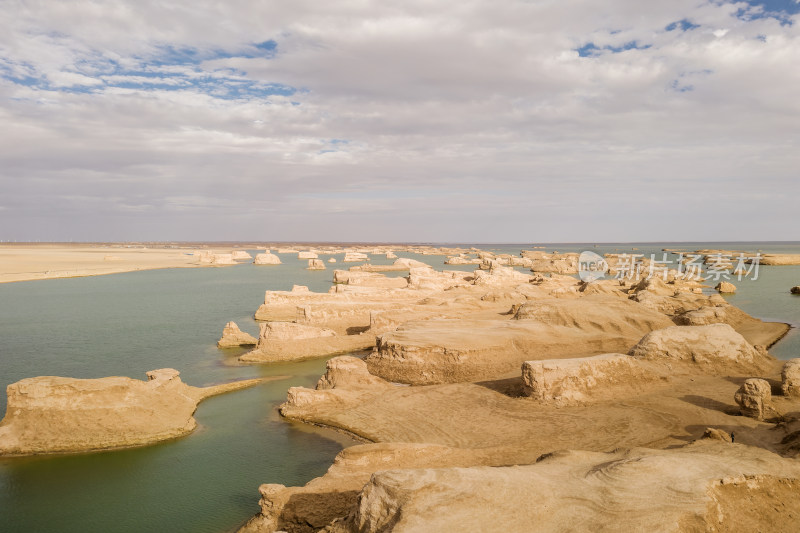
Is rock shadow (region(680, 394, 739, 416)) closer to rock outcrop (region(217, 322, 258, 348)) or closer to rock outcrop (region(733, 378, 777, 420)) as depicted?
rock outcrop (region(733, 378, 777, 420))

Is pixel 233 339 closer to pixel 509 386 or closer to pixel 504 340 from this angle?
pixel 504 340

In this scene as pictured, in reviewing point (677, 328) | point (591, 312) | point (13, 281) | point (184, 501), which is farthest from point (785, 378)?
point (13, 281)

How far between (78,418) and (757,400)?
66.0ft

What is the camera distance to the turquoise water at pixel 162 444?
37.0ft

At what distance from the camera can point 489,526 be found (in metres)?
6.71

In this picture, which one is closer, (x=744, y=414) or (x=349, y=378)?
(x=744, y=414)

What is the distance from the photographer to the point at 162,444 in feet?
48.1

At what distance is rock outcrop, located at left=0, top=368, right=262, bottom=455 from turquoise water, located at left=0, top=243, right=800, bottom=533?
40 centimetres

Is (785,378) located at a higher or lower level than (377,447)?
higher

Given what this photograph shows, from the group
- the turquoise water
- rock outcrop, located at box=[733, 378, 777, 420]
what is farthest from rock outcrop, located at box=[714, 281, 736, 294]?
rock outcrop, located at box=[733, 378, 777, 420]

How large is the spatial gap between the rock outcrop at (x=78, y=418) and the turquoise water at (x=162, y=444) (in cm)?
40

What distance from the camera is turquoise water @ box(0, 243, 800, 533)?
1129 centimetres

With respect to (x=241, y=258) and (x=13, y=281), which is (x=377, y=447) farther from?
(x=241, y=258)

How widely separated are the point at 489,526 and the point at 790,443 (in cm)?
959
